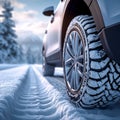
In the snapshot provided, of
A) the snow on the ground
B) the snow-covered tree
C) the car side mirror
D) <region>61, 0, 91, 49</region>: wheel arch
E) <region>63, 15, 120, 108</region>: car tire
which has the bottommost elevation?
the snow on the ground

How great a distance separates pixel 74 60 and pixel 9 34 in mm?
36524

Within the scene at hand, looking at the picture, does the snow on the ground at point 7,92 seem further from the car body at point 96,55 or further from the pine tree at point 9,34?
the pine tree at point 9,34

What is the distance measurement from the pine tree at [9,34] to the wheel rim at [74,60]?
114 ft

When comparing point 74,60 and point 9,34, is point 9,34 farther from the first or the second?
point 74,60

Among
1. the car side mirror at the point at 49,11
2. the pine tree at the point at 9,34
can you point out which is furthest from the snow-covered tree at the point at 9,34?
the car side mirror at the point at 49,11

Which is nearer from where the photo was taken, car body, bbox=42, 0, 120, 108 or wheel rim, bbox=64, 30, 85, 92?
car body, bbox=42, 0, 120, 108

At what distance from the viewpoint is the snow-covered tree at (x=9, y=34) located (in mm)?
36906

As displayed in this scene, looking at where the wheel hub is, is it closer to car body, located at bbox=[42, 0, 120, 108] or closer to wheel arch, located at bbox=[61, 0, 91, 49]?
car body, located at bbox=[42, 0, 120, 108]

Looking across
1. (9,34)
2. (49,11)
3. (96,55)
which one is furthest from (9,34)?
(96,55)

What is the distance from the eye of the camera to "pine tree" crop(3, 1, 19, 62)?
37.0 m

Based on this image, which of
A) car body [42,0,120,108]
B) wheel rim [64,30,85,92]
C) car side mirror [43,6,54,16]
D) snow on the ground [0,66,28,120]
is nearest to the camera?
car body [42,0,120,108]

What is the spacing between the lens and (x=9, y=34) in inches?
1475

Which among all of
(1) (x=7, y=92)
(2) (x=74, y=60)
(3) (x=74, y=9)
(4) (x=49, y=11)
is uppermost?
(4) (x=49, y=11)

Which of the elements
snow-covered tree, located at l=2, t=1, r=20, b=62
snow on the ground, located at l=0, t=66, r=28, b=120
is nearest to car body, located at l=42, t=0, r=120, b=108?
snow on the ground, located at l=0, t=66, r=28, b=120
